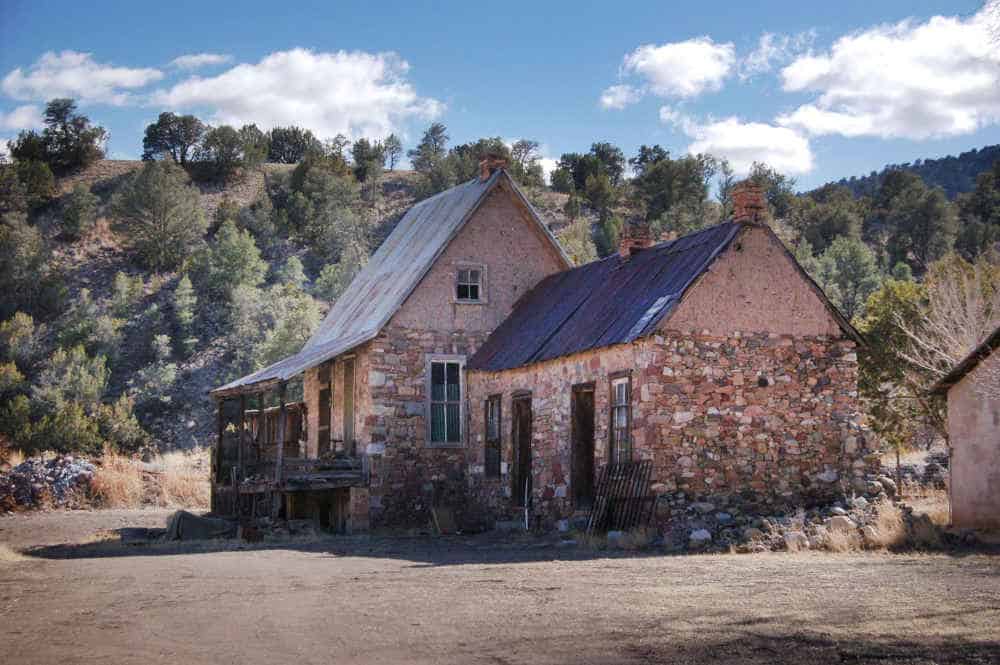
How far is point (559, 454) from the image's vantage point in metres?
20.2

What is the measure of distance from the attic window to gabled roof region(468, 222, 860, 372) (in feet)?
2.72

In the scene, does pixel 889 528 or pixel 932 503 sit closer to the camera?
pixel 889 528

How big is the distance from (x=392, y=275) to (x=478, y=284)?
2531 millimetres

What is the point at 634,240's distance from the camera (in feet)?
73.8

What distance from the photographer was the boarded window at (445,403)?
943 inches

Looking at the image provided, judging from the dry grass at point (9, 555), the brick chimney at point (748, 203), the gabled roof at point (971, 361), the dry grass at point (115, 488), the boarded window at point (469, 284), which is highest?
the brick chimney at point (748, 203)

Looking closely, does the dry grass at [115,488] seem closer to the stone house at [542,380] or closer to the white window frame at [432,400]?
the stone house at [542,380]

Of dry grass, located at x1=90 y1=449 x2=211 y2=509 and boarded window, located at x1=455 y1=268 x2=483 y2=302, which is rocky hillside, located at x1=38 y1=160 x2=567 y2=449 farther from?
boarded window, located at x1=455 y1=268 x2=483 y2=302

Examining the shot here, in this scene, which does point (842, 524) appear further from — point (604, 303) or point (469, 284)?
point (469, 284)

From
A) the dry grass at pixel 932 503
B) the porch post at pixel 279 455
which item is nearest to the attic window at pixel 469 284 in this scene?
the porch post at pixel 279 455

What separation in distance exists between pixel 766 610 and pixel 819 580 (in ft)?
6.98

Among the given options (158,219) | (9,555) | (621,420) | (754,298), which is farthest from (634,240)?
(158,219)

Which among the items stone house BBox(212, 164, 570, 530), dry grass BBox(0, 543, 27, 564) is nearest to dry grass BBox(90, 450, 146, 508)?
stone house BBox(212, 164, 570, 530)

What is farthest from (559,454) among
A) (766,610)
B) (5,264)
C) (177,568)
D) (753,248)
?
(5,264)
